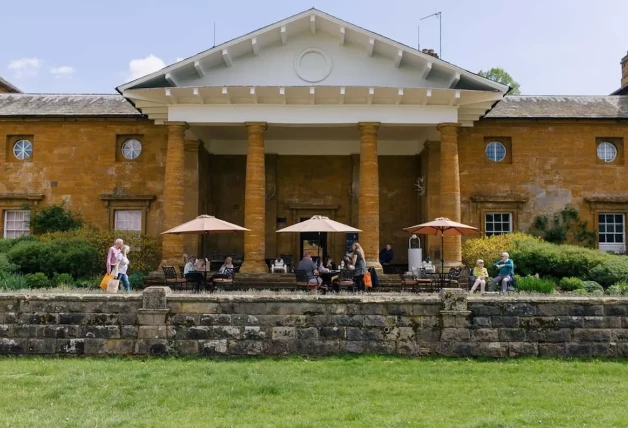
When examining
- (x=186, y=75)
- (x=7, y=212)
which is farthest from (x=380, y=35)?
(x=7, y=212)

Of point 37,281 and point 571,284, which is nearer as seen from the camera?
point 571,284

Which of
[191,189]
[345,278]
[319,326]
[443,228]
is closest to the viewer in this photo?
[319,326]

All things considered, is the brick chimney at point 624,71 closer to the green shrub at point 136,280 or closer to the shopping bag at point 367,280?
the shopping bag at point 367,280

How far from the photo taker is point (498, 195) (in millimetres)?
24625

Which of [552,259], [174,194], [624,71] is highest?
[624,71]

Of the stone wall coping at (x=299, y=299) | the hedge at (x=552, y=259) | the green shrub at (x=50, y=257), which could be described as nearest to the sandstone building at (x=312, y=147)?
the hedge at (x=552, y=259)

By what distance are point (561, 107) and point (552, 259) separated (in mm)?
8650

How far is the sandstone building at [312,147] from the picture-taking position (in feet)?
70.1

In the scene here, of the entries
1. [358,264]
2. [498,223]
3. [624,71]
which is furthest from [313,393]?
[624,71]

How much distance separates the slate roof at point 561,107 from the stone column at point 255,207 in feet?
31.3

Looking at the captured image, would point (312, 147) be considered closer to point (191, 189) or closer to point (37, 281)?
point (191, 189)

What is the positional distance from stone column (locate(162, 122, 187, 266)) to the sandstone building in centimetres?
4

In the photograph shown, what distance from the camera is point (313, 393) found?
27.6 feet

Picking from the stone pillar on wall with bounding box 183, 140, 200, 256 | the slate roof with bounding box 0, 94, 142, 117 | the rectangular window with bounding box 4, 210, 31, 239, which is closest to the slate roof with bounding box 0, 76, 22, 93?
the slate roof with bounding box 0, 94, 142, 117
